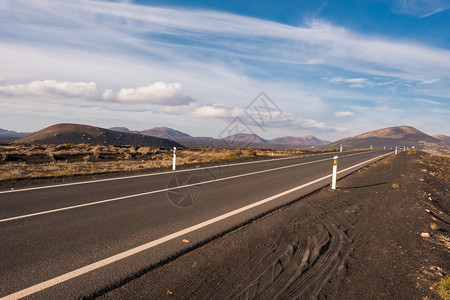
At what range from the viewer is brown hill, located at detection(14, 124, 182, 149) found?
90.8 meters

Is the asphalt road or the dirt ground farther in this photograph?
the asphalt road

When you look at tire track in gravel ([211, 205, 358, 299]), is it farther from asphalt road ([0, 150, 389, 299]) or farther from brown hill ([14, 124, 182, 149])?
brown hill ([14, 124, 182, 149])

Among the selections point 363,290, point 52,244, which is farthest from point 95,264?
point 363,290

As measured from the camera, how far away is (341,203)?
8125 mm

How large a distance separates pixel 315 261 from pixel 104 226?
382 centimetres

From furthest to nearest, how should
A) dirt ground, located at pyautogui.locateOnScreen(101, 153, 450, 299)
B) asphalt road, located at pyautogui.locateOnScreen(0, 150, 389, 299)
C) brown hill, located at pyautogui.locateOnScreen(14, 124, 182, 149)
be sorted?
brown hill, located at pyautogui.locateOnScreen(14, 124, 182, 149) → asphalt road, located at pyautogui.locateOnScreen(0, 150, 389, 299) → dirt ground, located at pyautogui.locateOnScreen(101, 153, 450, 299)

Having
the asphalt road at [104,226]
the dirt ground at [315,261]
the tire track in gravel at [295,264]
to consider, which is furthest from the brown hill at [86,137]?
the tire track in gravel at [295,264]

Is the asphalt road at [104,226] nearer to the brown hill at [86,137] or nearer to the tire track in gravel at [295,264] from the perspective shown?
the tire track in gravel at [295,264]

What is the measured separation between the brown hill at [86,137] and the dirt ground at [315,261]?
89.6 metres

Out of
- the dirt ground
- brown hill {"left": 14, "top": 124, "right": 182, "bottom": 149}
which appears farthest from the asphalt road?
brown hill {"left": 14, "top": 124, "right": 182, "bottom": 149}

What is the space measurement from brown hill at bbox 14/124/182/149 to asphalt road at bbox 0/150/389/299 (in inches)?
3385

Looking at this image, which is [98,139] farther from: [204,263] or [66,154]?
[204,263]

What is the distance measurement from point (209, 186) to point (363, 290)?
704 centimetres

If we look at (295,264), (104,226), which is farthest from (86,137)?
(295,264)
